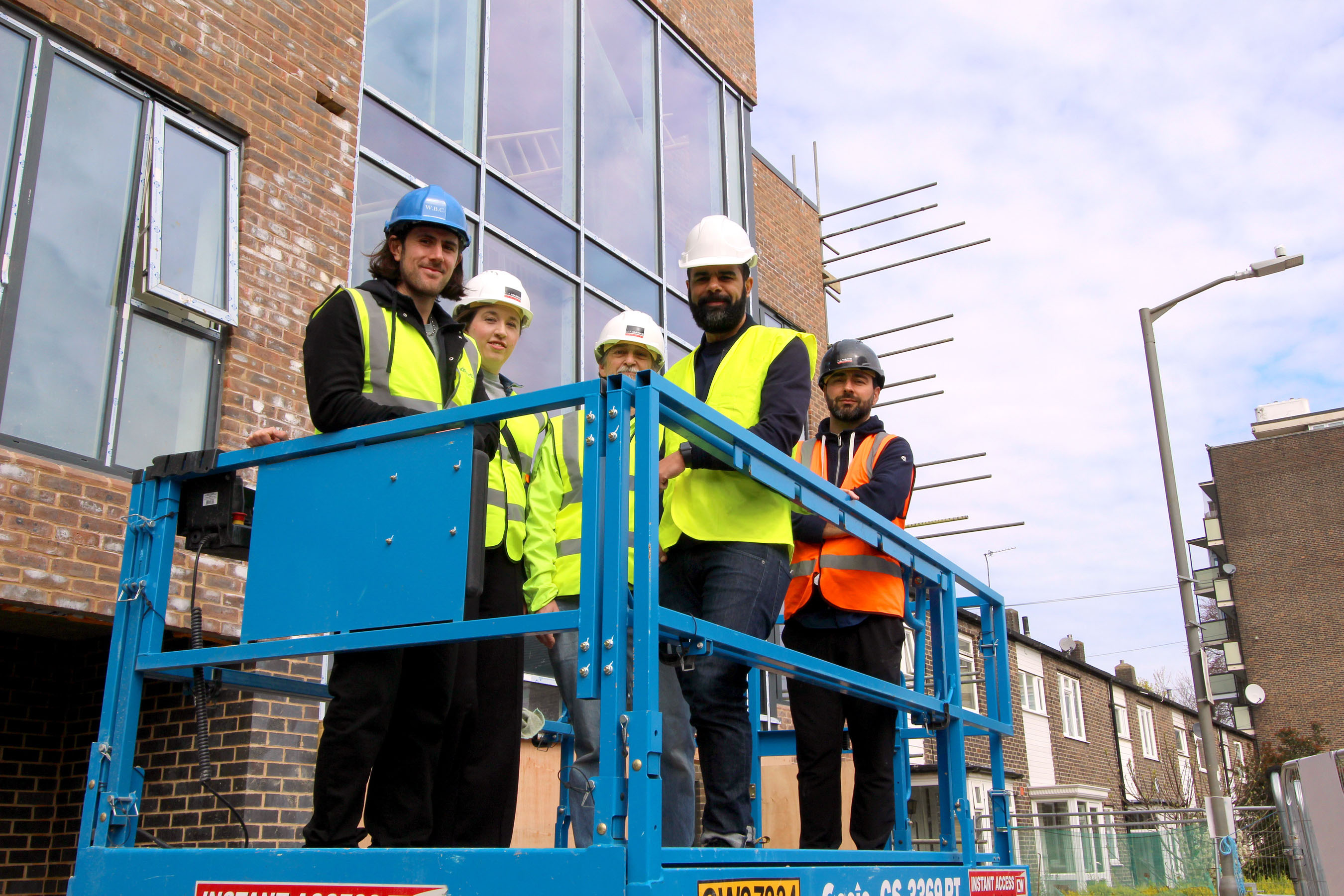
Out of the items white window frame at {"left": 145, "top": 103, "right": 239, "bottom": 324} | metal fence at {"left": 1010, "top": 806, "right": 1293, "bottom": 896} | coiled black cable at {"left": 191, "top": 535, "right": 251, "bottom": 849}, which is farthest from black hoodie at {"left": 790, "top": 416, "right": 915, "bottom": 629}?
metal fence at {"left": 1010, "top": 806, "right": 1293, "bottom": 896}

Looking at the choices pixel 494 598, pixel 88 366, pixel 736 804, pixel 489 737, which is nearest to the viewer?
pixel 736 804

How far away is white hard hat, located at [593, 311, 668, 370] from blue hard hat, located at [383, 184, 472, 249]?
1.13 metres

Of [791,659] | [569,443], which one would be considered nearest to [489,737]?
[791,659]

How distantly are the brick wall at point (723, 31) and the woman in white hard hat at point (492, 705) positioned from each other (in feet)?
31.9

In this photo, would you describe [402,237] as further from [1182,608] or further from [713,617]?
[1182,608]

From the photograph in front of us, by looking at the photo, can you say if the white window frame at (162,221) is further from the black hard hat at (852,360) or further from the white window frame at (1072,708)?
the white window frame at (1072,708)

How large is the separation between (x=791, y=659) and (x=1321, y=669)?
48.4 meters

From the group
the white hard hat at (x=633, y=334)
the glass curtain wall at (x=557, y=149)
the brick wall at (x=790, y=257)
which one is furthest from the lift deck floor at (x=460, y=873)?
the brick wall at (x=790, y=257)

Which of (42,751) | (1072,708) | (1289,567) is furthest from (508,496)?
(1289,567)

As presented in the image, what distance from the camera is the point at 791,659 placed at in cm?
284

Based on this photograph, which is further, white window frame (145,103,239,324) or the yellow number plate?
white window frame (145,103,239,324)

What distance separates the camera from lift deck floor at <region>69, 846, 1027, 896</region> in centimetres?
212

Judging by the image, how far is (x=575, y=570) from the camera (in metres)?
4.15

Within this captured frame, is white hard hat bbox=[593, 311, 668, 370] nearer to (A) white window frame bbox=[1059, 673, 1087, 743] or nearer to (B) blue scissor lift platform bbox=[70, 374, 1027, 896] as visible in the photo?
(B) blue scissor lift platform bbox=[70, 374, 1027, 896]
